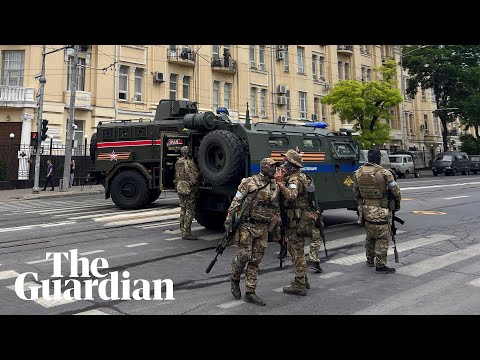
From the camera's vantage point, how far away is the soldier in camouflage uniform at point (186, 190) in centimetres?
891

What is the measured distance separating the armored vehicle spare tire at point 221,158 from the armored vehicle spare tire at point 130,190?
182 inches

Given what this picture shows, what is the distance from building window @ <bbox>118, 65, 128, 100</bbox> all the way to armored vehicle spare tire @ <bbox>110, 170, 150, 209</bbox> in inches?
624

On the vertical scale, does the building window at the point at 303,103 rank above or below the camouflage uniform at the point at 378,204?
above

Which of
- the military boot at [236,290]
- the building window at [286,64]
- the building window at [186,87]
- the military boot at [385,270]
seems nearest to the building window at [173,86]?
the building window at [186,87]

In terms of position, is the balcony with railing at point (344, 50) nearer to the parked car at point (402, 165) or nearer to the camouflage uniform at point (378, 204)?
the parked car at point (402, 165)

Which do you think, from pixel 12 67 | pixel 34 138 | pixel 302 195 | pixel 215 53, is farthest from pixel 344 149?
pixel 215 53

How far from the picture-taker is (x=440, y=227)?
10.4m

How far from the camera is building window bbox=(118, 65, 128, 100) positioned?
27511 mm

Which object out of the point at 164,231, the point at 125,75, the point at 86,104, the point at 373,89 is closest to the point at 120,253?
the point at 164,231

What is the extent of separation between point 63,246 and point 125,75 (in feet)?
71.1

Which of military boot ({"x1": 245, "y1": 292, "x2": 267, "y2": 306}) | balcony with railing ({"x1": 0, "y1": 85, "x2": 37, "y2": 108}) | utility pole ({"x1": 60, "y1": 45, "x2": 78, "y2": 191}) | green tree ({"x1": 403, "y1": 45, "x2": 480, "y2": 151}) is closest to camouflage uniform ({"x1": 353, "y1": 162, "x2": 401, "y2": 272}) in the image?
military boot ({"x1": 245, "y1": 292, "x2": 267, "y2": 306})

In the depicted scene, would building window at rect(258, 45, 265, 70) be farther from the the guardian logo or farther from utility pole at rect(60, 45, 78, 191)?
the the guardian logo
